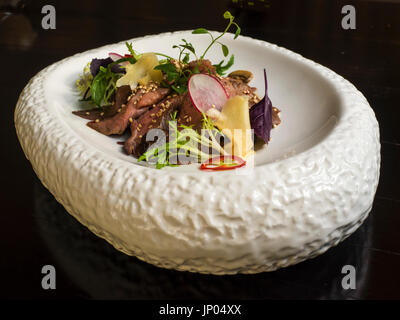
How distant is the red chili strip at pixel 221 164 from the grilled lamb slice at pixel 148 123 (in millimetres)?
283

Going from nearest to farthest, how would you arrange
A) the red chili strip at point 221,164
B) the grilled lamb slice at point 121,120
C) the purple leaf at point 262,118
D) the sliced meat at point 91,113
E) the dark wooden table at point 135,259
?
the dark wooden table at point 135,259
the red chili strip at point 221,164
the purple leaf at point 262,118
the grilled lamb slice at point 121,120
the sliced meat at point 91,113

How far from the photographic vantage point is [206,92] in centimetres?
184

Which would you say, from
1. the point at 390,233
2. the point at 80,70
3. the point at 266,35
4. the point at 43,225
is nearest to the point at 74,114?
the point at 80,70

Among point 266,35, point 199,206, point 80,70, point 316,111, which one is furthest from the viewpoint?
point 266,35

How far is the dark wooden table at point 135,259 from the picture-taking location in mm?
1491

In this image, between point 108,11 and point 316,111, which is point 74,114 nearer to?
point 316,111

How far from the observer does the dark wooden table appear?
149 cm

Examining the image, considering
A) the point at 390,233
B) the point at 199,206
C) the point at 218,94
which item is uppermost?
the point at 218,94

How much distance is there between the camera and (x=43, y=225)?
1.73 meters

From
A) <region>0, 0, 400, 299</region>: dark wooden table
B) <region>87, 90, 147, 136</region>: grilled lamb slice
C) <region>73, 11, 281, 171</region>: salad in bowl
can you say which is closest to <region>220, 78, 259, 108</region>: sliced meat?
<region>73, 11, 281, 171</region>: salad in bowl

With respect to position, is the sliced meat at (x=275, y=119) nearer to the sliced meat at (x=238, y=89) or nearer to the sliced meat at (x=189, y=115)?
the sliced meat at (x=238, y=89)

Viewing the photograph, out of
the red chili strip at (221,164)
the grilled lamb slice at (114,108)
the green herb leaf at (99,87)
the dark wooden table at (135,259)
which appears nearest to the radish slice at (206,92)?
the red chili strip at (221,164)

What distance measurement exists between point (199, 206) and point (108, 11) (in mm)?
2649

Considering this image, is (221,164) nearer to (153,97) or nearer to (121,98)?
(153,97)
